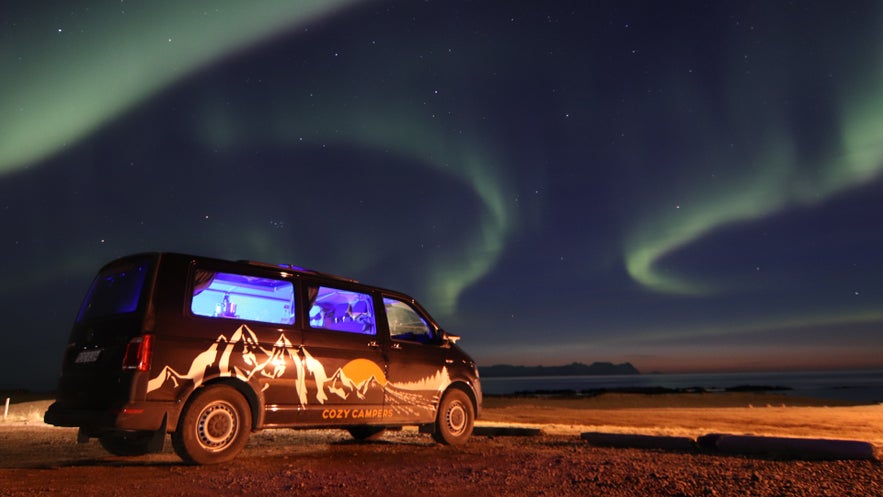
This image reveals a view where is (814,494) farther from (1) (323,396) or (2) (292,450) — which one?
(2) (292,450)

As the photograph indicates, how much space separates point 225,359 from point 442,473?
268cm

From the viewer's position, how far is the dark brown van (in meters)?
6.48

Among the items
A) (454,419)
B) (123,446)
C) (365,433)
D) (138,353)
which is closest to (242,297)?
(138,353)

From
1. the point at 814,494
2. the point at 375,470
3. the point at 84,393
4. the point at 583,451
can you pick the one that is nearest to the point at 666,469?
the point at 814,494

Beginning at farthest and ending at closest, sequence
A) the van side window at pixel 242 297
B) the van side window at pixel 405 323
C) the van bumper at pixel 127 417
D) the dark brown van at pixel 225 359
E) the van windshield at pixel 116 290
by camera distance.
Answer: the van side window at pixel 405 323, the van side window at pixel 242 297, the van windshield at pixel 116 290, the dark brown van at pixel 225 359, the van bumper at pixel 127 417

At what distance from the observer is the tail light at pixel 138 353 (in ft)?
20.9

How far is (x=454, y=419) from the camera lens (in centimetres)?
966

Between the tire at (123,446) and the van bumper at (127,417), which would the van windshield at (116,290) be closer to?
the van bumper at (127,417)

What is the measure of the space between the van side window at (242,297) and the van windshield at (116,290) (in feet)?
1.87

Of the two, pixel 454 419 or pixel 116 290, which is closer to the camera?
pixel 116 290

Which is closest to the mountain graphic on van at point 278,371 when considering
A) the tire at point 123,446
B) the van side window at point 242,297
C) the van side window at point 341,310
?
the van side window at point 242,297

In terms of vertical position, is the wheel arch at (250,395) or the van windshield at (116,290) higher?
the van windshield at (116,290)

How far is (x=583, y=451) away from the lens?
25.8 ft

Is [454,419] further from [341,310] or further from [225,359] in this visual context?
[225,359]
